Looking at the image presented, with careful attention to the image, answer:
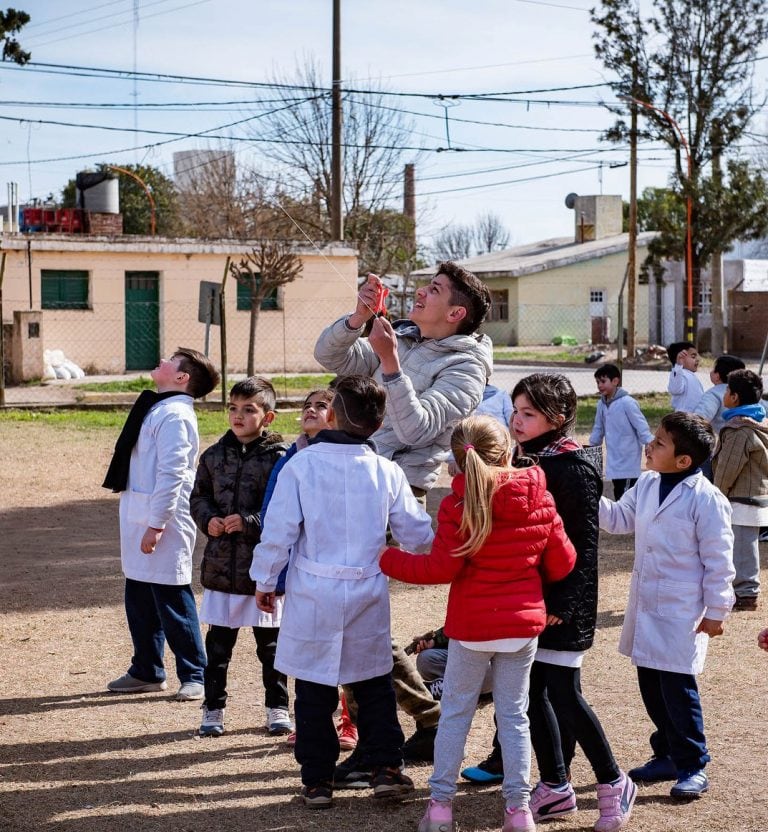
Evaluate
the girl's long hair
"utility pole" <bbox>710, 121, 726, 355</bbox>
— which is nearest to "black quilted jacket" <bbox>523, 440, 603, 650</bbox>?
the girl's long hair

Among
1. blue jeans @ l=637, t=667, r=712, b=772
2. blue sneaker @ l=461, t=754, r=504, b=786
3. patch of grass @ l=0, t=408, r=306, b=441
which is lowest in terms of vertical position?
blue sneaker @ l=461, t=754, r=504, b=786

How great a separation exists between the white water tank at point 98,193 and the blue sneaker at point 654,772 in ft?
105

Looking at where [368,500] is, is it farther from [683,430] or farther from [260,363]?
[260,363]

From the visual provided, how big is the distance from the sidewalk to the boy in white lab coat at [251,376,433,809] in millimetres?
14180

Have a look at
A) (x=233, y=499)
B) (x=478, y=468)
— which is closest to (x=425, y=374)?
(x=478, y=468)

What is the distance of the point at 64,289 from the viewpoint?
99.0 feet

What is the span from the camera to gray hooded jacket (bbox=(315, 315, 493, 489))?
4.54 metres

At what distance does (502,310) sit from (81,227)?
2057 centimetres

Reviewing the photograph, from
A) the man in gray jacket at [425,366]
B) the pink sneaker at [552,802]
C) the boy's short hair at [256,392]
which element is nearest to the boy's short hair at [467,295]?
the man in gray jacket at [425,366]

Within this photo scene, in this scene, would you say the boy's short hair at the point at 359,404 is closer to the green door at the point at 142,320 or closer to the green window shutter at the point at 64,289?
the green window shutter at the point at 64,289

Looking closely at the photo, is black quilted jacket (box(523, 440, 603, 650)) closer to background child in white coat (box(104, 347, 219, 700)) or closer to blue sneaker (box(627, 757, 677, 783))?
blue sneaker (box(627, 757, 677, 783))

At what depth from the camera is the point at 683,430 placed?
467cm

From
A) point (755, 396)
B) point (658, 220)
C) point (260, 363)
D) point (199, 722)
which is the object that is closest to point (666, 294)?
point (658, 220)

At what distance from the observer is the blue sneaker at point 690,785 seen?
4484mm
